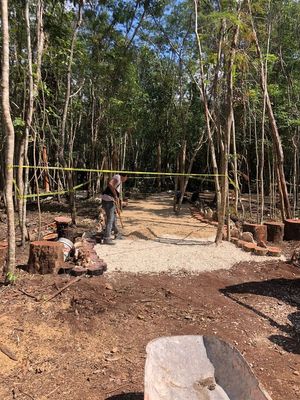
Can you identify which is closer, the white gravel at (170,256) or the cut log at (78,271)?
the cut log at (78,271)

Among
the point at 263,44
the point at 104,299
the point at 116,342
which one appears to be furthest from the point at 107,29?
the point at 116,342

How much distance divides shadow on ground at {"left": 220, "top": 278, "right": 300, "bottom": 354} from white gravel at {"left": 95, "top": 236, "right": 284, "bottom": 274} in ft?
2.80

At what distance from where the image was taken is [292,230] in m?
9.02

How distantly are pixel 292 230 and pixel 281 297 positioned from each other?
395 cm

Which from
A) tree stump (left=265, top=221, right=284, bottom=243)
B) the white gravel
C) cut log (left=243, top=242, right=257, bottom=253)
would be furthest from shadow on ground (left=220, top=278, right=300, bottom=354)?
tree stump (left=265, top=221, right=284, bottom=243)

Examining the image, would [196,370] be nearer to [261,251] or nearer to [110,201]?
[261,251]

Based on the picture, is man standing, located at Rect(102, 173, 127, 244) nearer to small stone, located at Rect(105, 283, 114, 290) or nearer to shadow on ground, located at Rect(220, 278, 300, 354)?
small stone, located at Rect(105, 283, 114, 290)

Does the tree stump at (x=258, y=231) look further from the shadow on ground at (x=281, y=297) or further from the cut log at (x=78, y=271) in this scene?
the cut log at (x=78, y=271)

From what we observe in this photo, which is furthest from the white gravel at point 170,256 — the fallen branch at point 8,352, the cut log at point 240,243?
the fallen branch at point 8,352

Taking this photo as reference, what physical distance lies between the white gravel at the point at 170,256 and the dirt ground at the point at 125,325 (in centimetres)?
32

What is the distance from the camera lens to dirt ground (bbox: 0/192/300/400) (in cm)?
335

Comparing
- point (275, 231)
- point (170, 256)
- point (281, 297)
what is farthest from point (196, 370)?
point (275, 231)

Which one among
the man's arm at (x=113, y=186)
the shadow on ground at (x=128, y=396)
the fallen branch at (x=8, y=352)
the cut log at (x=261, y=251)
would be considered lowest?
the shadow on ground at (x=128, y=396)

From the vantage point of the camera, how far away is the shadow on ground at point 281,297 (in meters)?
4.18
